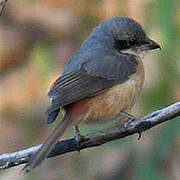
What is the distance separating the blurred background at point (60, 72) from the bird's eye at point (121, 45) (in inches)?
11.4

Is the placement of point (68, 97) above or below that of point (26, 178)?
above

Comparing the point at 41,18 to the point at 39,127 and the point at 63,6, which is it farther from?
the point at 39,127

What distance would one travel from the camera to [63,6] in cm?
681

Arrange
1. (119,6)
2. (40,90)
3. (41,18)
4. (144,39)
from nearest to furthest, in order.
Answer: (144,39) < (119,6) < (40,90) < (41,18)

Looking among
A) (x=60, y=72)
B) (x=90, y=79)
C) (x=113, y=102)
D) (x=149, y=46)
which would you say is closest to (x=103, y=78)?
(x=90, y=79)

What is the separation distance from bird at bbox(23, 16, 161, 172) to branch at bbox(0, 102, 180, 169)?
107mm

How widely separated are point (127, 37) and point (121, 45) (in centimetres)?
9

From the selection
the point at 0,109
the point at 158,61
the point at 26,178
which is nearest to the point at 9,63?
the point at 0,109

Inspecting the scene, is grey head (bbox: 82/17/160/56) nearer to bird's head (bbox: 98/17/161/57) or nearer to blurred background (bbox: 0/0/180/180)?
bird's head (bbox: 98/17/161/57)

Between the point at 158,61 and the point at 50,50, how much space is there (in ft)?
4.10

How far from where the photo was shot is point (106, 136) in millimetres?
4691

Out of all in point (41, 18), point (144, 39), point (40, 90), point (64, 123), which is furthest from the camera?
point (41, 18)

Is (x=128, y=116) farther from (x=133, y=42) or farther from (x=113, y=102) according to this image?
(x=133, y=42)

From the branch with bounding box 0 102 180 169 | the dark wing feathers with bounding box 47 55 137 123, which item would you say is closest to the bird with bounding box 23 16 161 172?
the dark wing feathers with bounding box 47 55 137 123
